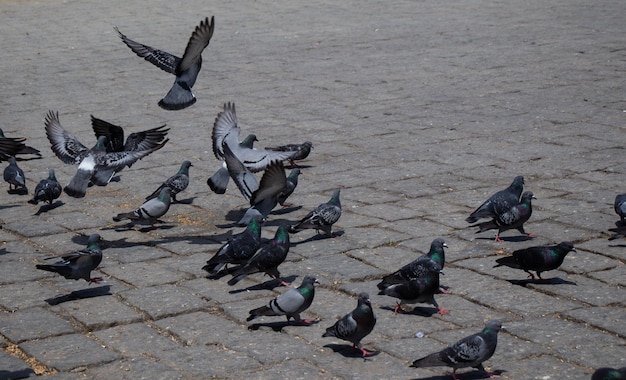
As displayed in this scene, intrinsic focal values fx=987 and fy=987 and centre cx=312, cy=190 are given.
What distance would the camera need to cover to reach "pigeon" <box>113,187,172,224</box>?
22.6 feet

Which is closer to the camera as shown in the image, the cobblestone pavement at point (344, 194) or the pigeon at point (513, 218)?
the cobblestone pavement at point (344, 194)

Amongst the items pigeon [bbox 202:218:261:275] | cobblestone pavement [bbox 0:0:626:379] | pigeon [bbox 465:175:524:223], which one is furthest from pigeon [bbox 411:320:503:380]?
pigeon [bbox 465:175:524:223]

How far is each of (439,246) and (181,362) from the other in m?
1.62

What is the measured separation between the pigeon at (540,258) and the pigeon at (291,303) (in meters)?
1.26

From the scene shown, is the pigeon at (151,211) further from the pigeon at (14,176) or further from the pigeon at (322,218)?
the pigeon at (14,176)

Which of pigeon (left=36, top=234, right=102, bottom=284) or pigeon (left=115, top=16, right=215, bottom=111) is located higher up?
pigeon (left=115, top=16, right=215, bottom=111)

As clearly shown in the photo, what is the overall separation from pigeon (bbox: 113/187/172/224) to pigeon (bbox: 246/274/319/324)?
6.56 feet

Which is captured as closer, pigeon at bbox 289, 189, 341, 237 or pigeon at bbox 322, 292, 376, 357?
pigeon at bbox 322, 292, 376, 357

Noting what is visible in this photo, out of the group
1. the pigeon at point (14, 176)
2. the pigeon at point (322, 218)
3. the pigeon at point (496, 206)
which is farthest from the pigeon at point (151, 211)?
the pigeon at point (496, 206)

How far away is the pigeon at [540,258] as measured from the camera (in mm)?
5535

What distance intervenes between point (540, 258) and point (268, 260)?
1533 mm

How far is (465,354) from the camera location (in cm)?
439

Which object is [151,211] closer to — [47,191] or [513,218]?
[47,191]

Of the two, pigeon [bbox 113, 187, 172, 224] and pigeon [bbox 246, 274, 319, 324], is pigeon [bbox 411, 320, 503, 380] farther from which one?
pigeon [bbox 113, 187, 172, 224]
